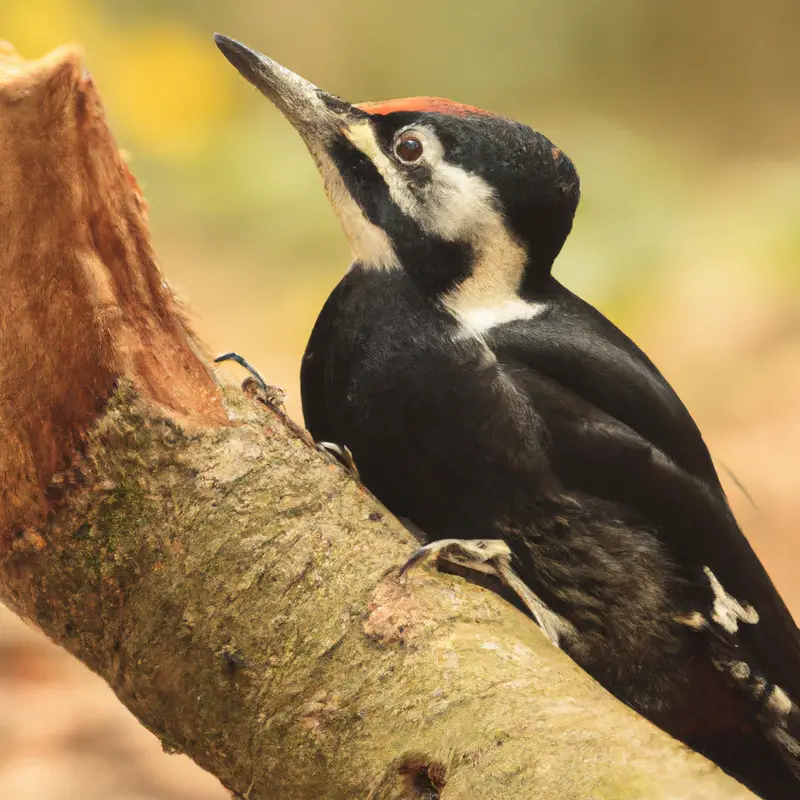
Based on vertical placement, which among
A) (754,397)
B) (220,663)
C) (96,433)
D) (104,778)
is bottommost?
(104,778)

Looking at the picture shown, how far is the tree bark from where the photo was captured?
990 millimetres

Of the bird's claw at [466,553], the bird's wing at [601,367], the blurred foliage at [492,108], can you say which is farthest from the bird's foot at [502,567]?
the blurred foliage at [492,108]

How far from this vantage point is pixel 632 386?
4.37ft

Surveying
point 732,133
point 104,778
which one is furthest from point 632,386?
point 732,133

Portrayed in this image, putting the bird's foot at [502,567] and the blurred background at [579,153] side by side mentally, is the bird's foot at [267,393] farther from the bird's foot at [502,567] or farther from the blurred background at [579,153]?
the blurred background at [579,153]

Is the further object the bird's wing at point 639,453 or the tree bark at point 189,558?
the bird's wing at point 639,453

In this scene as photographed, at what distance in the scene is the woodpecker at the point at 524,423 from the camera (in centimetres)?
124

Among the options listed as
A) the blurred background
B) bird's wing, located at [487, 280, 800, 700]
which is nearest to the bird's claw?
bird's wing, located at [487, 280, 800, 700]

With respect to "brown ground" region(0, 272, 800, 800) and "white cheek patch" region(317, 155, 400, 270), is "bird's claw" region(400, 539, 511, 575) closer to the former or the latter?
"white cheek patch" region(317, 155, 400, 270)

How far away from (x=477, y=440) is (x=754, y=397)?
2.47 metres

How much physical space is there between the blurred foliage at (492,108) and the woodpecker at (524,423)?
7.21ft

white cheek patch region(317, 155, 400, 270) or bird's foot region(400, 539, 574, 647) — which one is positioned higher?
white cheek patch region(317, 155, 400, 270)

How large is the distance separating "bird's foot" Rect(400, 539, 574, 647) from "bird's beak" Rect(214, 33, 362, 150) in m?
0.54

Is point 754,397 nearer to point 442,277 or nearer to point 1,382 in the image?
point 442,277
